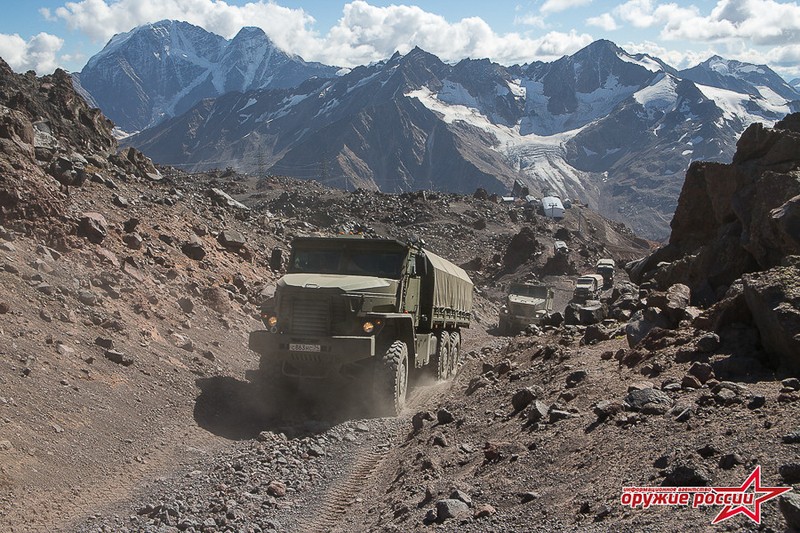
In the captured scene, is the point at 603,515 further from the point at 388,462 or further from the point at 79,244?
the point at 79,244

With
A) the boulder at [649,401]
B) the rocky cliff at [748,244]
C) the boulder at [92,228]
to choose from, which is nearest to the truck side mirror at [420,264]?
the rocky cliff at [748,244]

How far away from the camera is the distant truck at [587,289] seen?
4313 centimetres

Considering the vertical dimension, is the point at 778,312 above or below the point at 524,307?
below

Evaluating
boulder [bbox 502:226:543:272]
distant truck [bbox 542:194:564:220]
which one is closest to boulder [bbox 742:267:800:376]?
boulder [bbox 502:226:543:272]

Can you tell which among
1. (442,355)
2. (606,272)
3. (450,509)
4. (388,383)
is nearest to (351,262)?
(388,383)

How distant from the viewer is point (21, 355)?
1002cm

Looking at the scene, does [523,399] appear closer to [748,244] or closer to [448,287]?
[748,244]

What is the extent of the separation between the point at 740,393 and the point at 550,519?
258cm

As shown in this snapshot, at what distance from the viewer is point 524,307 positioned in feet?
104

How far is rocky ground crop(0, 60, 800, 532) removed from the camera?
644 cm

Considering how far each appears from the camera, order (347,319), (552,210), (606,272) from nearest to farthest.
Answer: (347,319), (606,272), (552,210)

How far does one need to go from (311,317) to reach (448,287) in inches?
274

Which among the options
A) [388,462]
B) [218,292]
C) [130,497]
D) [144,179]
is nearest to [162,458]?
[130,497]

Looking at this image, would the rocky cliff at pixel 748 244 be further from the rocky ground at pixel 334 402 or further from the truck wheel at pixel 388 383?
the truck wheel at pixel 388 383
